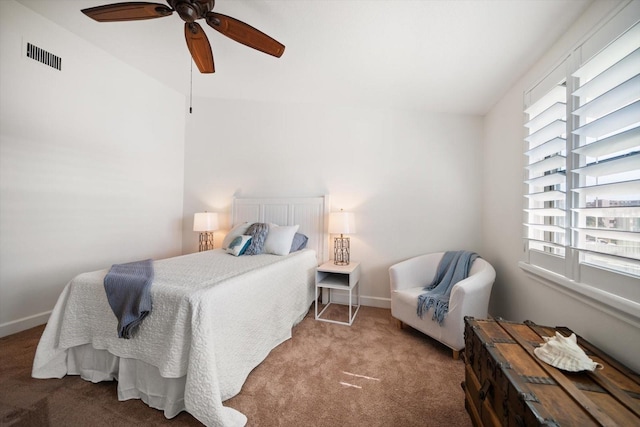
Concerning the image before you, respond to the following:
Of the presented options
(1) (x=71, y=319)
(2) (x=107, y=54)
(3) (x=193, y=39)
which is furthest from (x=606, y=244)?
(2) (x=107, y=54)

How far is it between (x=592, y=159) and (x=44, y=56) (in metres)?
4.28

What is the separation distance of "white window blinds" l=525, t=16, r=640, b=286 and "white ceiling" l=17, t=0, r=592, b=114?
360mm

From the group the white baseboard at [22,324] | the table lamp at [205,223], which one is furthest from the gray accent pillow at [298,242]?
the white baseboard at [22,324]

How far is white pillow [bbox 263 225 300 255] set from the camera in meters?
2.68

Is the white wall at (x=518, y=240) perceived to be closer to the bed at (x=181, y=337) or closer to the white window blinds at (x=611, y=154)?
the white window blinds at (x=611, y=154)

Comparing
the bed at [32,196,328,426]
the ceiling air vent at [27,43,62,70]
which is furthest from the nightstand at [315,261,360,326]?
the ceiling air vent at [27,43,62,70]

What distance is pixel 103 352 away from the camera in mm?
1582

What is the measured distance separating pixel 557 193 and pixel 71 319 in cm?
314

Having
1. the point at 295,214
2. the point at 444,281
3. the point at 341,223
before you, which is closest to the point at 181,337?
the point at 341,223

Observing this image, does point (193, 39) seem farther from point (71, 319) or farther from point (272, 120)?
point (71, 319)

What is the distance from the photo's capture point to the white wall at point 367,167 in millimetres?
2816

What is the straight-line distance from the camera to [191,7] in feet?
4.67

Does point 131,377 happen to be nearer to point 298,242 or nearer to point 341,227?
point 298,242

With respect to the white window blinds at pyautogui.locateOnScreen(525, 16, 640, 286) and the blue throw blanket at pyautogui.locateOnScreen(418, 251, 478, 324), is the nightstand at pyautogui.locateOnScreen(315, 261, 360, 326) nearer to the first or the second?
the blue throw blanket at pyautogui.locateOnScreen(418, 251, 478, 324)
